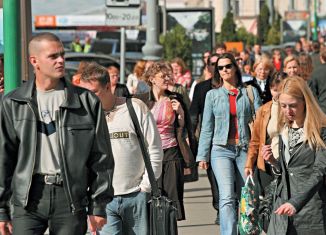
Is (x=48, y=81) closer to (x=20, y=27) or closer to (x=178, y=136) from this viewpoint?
(x=20, y=27)

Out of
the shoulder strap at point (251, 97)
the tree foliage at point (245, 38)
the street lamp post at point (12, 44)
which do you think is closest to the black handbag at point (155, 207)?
the street lamp post at point (12, 44)

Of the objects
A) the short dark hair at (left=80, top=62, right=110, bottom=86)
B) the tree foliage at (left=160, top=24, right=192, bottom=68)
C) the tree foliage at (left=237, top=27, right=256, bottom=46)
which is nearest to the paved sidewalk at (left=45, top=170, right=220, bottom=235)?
the short dark hair at (left=80, top=62, right=110, bottom=86)

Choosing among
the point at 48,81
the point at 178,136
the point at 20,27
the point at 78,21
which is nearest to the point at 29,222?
the point at 48,81

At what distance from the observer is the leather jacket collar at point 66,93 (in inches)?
233

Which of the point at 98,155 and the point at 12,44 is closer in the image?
the point at 98,155

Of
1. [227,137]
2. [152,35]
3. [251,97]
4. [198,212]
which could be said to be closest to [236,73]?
[251,97]

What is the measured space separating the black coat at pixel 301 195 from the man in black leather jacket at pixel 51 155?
Answer: 1.35 meters

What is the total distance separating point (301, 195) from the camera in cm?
673

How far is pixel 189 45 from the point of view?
30609 millimetres

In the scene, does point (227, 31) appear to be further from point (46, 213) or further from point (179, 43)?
point (46, 213)

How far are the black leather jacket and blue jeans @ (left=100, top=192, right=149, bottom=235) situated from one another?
4.62 ft

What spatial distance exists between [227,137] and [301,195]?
337cm

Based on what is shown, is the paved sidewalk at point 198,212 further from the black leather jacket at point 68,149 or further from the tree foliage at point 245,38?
the tree foliage at point 245,38

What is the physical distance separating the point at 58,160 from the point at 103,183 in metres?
0.26
